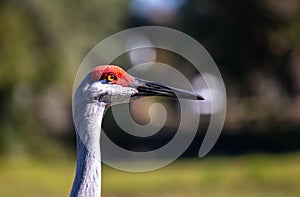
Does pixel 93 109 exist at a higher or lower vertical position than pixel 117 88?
lower

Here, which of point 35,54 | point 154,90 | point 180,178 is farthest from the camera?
point 35,54

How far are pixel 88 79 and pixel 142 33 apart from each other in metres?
39.1

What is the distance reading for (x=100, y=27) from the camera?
29953 millimetres

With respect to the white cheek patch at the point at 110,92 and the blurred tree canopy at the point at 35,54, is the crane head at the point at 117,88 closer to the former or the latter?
the white cheek patch at the point at 110,92

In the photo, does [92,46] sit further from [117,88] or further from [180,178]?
[117,88]

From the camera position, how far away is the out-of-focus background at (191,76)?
65.8ft

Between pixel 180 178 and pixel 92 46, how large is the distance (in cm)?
916

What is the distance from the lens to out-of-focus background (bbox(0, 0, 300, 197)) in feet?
65.8

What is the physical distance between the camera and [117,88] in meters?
6.23

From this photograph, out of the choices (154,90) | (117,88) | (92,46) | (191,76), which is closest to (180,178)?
(92,46)

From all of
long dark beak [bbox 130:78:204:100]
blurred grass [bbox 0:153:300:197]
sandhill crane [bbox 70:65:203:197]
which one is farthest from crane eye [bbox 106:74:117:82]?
blurred grass [bbox 0:153:300:197]

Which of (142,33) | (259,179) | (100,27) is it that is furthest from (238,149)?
(142,33)

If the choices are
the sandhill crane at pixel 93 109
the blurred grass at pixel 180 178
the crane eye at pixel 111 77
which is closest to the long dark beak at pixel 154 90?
the sandhill crane at pixel 93 109

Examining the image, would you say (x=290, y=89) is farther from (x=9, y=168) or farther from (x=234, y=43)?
(x=9, y=168)
